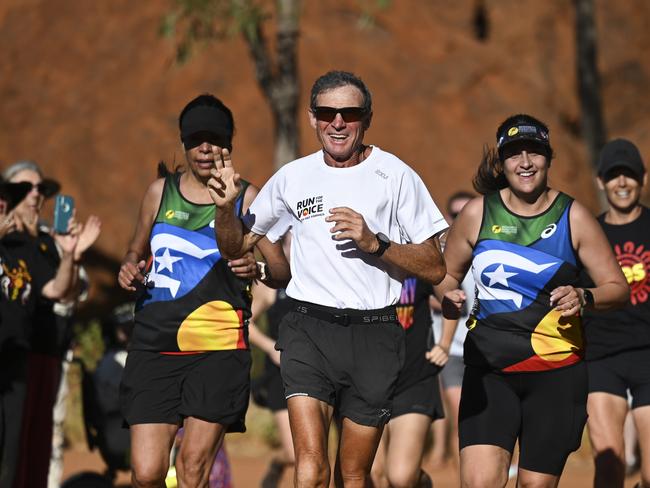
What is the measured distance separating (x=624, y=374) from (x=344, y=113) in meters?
2.87

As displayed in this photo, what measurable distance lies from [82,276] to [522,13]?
14.9m

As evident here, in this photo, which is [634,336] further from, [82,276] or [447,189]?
[447,189]

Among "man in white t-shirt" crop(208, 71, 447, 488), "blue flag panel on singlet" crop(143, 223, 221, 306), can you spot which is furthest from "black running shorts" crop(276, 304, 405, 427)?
"blue flag panel on singlet" crop(143, 223, 221, 306)

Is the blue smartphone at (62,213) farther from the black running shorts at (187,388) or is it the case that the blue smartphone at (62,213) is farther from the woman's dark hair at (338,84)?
the woman's dark hair at (338,84)

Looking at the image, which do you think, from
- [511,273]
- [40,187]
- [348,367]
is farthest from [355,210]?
[40,187]

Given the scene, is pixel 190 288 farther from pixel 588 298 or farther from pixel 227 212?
pixel 588 298

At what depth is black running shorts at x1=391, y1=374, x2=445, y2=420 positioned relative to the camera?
8.36 metres

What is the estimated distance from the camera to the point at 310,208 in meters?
6.25

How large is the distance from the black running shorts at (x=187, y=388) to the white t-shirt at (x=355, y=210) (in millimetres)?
824

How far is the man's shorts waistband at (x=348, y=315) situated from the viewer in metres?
6.19

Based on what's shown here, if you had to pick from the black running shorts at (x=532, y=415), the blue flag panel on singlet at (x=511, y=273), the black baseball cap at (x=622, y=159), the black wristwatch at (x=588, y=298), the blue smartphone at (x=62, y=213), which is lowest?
the black running shorts at (x=532, y=415)

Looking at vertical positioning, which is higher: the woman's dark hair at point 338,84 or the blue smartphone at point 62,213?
the woman's dark hair at point 338,84

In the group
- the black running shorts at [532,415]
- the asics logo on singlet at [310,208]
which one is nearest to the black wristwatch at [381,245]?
the asics logo on singlet at [310,208]

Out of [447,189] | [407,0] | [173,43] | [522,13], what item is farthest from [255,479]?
[522,13]
